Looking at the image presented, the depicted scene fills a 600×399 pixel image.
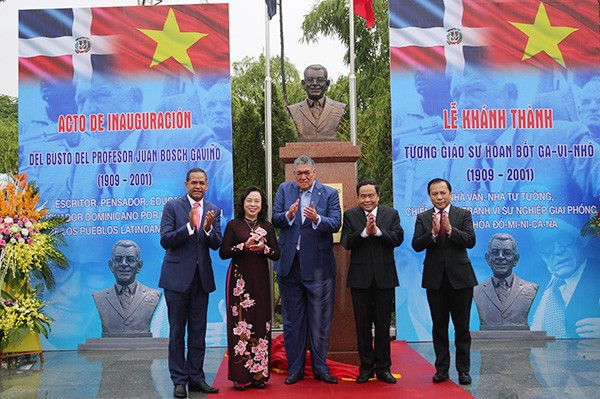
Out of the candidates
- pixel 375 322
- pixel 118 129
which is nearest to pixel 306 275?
pixel 375 322

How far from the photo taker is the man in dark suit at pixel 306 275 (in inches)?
183

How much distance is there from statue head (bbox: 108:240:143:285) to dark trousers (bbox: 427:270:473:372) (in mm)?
3285

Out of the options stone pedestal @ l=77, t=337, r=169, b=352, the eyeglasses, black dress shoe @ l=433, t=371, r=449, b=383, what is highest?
the eyeglasses

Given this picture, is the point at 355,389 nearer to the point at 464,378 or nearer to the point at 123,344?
the point at 464,378

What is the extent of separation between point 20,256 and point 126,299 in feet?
4.18

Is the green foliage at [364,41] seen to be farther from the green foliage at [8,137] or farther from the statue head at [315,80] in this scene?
the statue head at [315,80]

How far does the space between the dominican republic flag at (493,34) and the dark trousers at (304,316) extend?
3057 mm

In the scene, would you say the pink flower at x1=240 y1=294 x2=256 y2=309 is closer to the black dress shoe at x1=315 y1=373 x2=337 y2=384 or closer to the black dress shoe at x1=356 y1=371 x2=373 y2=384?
the black dress shoe at x1=315 y1=373 x2=337 y2=384

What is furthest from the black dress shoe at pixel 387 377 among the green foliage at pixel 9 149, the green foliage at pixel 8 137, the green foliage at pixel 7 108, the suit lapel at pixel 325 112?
the green foliage at pixel 7 108

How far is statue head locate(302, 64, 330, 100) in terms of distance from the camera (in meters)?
5.55

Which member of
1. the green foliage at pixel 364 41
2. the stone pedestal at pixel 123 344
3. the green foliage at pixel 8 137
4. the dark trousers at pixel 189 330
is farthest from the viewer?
the green foliage at pixel 364 41

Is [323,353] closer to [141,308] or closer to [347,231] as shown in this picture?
[347,231]

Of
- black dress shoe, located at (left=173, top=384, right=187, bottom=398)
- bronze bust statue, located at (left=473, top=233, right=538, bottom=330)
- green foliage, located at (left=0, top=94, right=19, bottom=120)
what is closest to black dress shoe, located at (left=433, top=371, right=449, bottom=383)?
black dress shoe, located at (left=173, top=384, right=187, bottom=398)

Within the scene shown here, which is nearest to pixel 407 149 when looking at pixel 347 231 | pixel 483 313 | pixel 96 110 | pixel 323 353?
pixel 483 313
